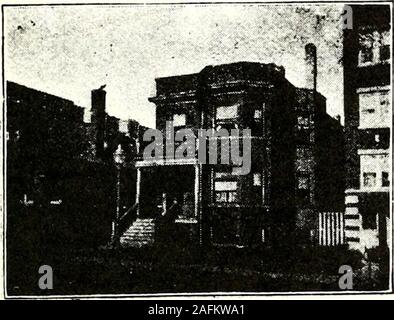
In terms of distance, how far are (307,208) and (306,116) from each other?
1.15 m

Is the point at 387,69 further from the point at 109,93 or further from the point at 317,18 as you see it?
the point at 109,93

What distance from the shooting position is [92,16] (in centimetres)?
538

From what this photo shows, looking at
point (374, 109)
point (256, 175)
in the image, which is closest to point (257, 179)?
point (256, 175)

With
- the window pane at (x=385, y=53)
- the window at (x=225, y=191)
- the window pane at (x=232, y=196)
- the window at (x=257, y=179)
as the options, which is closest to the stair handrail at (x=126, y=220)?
the window at (x=225, y=191)

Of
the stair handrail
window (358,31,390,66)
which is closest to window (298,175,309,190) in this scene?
window (358,31,390,66)

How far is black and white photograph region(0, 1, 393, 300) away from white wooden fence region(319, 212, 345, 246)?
0.02 metres

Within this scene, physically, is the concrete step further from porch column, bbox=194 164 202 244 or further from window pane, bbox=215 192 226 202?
window pane, bbox=215 192 226 202

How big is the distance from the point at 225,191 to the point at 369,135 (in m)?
2.14

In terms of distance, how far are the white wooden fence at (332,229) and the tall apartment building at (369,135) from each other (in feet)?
0.34

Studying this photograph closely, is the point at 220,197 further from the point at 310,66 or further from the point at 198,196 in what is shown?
the point at 310,66
